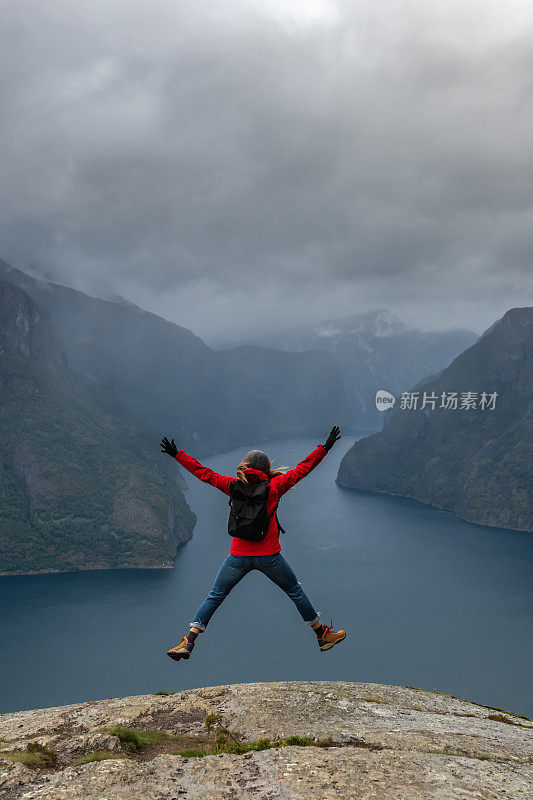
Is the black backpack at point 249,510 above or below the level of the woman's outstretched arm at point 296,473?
below

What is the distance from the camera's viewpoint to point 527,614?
6462 inches

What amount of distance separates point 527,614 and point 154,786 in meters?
189

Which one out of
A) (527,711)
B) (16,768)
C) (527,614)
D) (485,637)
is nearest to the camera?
(16,768)

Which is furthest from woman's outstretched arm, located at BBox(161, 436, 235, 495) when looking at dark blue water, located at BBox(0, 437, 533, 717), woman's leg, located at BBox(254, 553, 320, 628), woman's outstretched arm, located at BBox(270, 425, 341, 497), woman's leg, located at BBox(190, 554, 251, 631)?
dark blue water, located at BBox(0, 437, 533, 717)

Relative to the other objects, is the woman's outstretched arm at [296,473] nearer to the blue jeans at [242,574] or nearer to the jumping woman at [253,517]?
the jumping woman at [253,517]

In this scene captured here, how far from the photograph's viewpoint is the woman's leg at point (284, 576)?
33.7 feet

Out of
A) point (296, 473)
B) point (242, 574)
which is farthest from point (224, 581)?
point (296, 473)

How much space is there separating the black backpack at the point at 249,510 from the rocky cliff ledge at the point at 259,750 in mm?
3878

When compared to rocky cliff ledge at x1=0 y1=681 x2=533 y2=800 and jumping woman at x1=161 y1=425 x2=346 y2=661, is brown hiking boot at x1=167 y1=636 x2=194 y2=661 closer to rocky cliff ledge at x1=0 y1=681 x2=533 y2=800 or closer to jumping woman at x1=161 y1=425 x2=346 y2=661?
jumping woman at x1=161 y1=425 x2=346 y2=661

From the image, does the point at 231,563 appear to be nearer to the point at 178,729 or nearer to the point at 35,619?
the point at 178,729

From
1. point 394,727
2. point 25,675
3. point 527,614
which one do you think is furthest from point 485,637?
point 394,727

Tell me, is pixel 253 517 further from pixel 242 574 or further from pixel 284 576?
pixel 284 576

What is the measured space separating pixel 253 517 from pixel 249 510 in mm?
155

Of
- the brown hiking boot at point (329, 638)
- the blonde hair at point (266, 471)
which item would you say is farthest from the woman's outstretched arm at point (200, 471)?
the brown hiking boot at point (329, 638)
